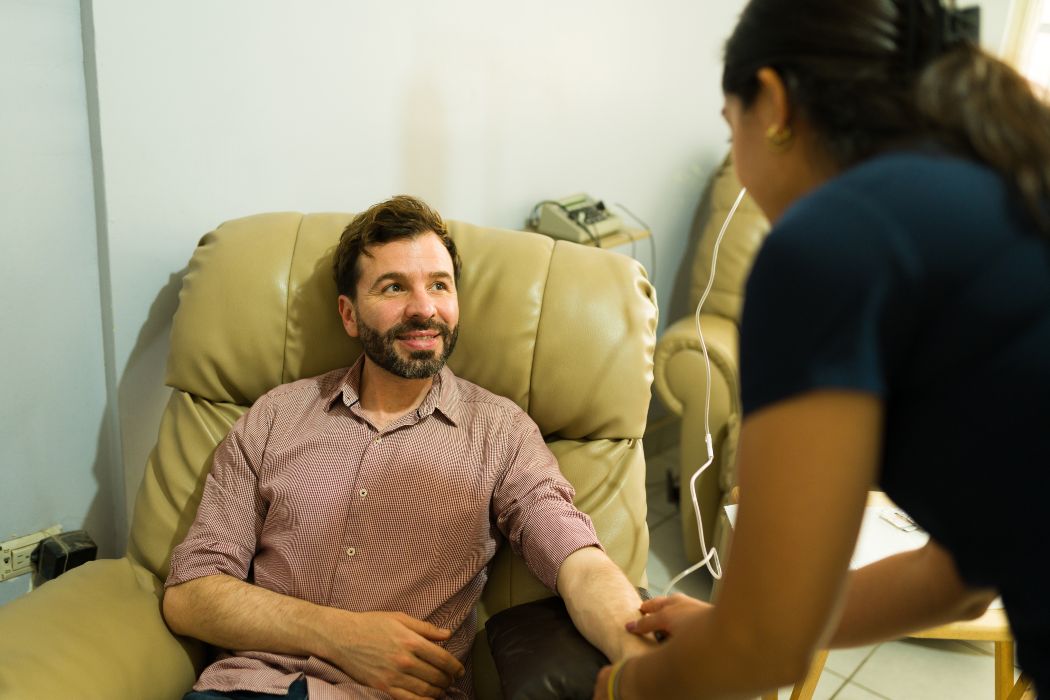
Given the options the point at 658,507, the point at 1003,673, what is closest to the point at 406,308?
the point at 1003,673

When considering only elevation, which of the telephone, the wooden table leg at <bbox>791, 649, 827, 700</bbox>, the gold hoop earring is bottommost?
the wooden table leg at <bbox>791, 649, 827, 700</bbox>

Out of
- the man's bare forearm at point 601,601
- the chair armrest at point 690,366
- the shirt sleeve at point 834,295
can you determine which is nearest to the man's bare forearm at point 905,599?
the man's bare forearm at point 601,601

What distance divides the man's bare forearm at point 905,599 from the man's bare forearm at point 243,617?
31.2 inches

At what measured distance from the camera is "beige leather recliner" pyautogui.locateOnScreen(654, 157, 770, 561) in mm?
2246

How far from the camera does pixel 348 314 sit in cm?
160

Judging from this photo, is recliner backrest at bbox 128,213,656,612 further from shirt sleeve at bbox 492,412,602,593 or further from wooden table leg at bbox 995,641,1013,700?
wooden table leg at bbox 995,641,1013,700

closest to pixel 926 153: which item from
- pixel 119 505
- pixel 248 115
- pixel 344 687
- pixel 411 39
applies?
pixel 344 687

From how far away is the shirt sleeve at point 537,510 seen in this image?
1.37 metres

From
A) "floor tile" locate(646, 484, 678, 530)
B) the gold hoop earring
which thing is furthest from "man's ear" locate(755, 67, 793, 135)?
"floor tile" locate(646, 484, 678, 530)

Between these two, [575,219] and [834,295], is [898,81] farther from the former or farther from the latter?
[575,219]

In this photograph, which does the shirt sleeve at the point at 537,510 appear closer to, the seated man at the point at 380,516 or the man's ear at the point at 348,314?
the seated man at the point at 380,516

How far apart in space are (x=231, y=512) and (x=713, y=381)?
4.25ft

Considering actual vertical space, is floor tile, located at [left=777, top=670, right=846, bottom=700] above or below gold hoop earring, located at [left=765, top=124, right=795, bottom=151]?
below

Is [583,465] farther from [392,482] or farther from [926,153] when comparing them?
[926,153]
